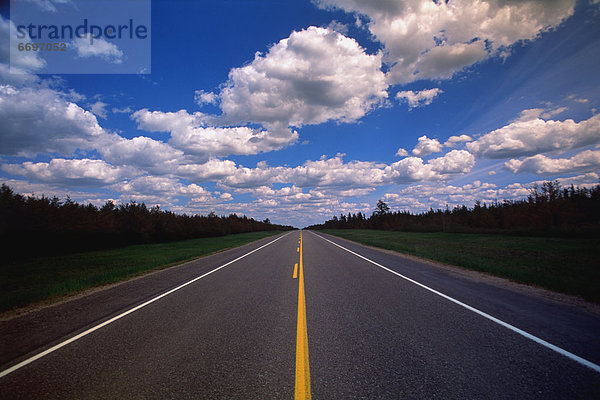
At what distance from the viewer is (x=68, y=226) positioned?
101 ft

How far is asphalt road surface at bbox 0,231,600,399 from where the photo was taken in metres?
2.94

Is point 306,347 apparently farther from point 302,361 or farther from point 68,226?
point 68,226

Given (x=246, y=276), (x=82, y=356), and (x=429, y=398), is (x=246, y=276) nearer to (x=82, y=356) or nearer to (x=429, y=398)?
(x=82, y=356)

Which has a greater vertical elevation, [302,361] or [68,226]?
[68,226]

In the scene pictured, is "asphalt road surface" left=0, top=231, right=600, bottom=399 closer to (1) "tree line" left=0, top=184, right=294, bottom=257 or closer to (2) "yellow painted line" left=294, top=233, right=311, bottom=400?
(2) "yellow painted line" left=294, top=233, right=311, bottom=400

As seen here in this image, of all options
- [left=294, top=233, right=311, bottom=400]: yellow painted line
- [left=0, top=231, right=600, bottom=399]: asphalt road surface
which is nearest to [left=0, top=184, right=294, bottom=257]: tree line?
[left=0, top=231, right=600, bottom=399]: asphalt road surface

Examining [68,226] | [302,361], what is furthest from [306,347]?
[68,226]

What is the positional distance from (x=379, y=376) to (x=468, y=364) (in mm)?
1272

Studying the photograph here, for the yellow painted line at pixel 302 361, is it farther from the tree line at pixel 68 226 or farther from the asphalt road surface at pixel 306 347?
the tree line at pixel 68 226

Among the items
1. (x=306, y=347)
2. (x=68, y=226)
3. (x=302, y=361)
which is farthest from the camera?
(x=68, y=226)

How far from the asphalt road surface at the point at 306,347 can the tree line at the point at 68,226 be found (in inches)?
1072

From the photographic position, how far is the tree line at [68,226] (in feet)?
82.1

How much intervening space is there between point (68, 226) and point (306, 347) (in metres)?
38.3

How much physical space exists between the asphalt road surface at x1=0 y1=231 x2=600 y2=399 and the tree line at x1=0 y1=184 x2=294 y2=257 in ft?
89.3
